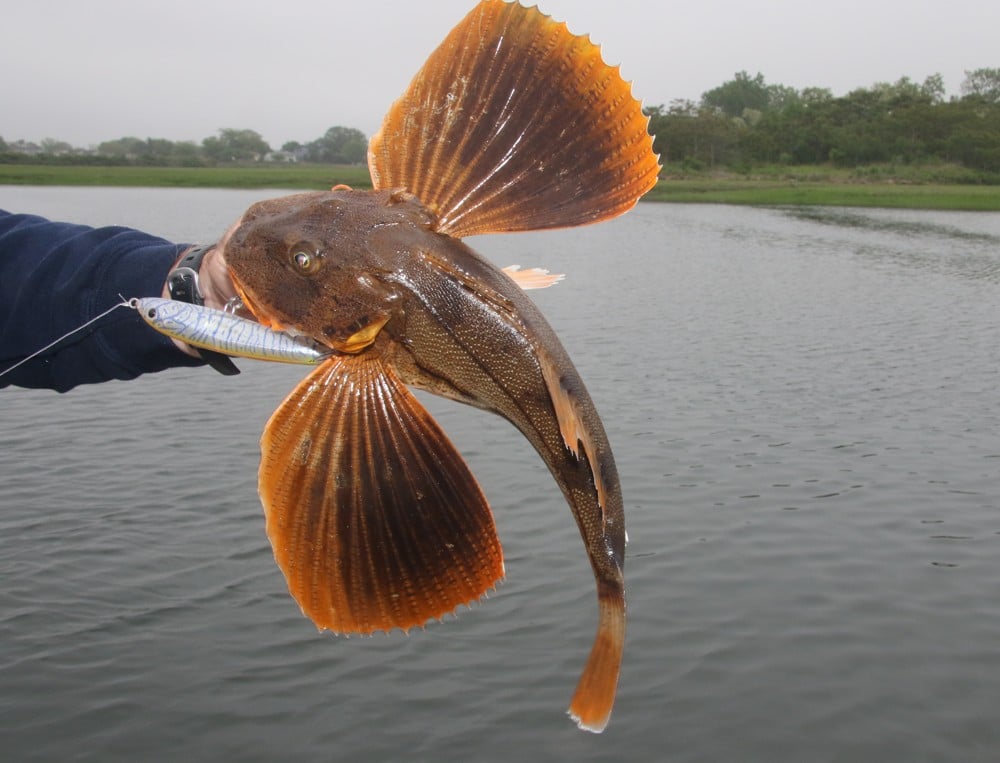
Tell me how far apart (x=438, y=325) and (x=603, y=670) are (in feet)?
2.97

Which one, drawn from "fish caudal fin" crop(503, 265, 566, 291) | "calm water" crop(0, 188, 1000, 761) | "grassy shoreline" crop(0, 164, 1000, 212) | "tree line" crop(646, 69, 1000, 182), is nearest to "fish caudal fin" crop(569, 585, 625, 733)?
"fish caudal fin" crop(503, 265, 566, 291)

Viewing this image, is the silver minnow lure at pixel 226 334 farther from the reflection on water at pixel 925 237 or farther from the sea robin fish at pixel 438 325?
the reflection on water at pixel 925 237

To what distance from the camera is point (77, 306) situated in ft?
8.95

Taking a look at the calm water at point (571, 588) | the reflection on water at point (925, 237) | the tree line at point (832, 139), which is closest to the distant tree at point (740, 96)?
the tree line at point (832, 139)

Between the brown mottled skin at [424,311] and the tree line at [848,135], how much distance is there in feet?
270

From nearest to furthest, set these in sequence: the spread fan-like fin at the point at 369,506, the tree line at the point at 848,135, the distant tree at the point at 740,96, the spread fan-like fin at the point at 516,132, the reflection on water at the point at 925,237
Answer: the spread fan-like fin at the point at 369,506 → the spread fan-like fin at the point at 516,132 → the reflection on water at the point at 925,237 → the tree line at the point at 848,135 → the distant tree at the point at 740,96

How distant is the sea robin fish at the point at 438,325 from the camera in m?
2.28

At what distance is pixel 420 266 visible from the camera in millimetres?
2273

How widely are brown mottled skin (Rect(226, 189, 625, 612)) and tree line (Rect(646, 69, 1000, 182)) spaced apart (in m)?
82.4

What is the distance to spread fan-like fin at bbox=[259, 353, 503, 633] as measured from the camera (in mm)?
2400

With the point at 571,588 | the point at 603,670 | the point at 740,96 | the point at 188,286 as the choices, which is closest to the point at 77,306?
the point at 188,286

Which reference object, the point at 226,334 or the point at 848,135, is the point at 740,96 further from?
the point at 226,334

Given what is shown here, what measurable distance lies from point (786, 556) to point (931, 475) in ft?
9.90

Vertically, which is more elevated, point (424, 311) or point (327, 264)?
point (327, 264)
